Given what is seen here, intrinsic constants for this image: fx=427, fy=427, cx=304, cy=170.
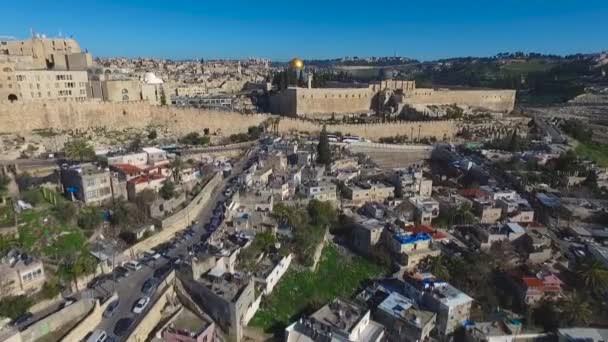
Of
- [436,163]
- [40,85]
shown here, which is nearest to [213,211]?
[40,85]

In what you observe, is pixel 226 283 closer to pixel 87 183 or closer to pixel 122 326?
pixel 122 326

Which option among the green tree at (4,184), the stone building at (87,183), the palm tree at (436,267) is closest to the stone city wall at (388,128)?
the stone building at (87,183)

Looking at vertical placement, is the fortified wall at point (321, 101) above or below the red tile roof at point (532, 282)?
above

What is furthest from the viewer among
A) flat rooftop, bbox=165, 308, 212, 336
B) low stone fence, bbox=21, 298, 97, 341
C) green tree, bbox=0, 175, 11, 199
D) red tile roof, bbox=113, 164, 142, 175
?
red tile roof, bbox=113, 164, 142, 175

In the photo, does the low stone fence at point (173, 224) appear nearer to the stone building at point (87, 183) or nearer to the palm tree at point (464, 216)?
the stone building at point (87, 183)

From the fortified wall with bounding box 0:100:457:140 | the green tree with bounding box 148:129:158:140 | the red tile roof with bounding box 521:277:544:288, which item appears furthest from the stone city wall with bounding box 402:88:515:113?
the red tile roof with bounding box 521:277:544:288

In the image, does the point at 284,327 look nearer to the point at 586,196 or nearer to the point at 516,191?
the point at 516,191

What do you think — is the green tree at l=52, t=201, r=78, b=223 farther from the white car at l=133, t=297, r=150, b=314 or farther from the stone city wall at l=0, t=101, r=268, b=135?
the stone city wall at l=0, t=101, r=268, b=135
